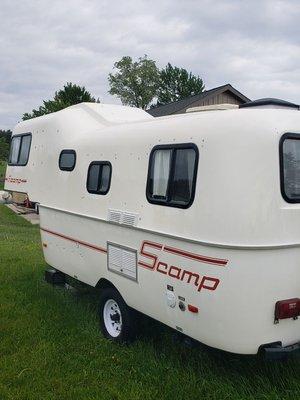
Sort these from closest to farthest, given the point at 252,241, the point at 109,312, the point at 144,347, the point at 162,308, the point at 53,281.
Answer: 1. the point at 252,241
2. the point at 162,308
3. the point at 144,347
4. the point at 109,312
5. the point at 53,281

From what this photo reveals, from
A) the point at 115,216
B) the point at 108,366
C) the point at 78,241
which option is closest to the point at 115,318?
the point at 108,366

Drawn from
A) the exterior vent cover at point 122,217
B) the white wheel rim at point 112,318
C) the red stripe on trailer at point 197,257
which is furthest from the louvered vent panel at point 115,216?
the white wheel rim at point 112,318

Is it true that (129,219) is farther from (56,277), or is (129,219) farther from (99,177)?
(56,277)

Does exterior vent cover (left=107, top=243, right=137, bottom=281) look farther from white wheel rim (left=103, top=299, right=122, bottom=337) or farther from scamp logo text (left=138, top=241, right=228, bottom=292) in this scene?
white wheel rim (left=103, top=299, right=122, bottom=337)

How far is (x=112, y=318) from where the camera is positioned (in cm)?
593

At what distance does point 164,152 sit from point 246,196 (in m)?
1.23

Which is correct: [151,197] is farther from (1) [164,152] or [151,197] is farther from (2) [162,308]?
(2) [162,308]

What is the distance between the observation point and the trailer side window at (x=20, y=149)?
8.16m

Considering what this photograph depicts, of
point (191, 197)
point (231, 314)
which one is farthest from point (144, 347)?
point (191, 197)

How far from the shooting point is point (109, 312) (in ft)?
19.7

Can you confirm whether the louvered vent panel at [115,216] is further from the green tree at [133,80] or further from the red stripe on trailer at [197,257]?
the green tree at [133,80]

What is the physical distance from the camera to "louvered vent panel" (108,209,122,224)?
5.39m

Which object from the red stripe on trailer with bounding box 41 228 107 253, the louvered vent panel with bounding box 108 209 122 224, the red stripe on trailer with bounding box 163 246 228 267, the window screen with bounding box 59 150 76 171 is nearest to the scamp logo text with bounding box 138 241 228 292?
the red stripe on trailer with bounding box 163 246 228 267

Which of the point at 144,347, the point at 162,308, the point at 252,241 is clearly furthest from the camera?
the point at 144,347
